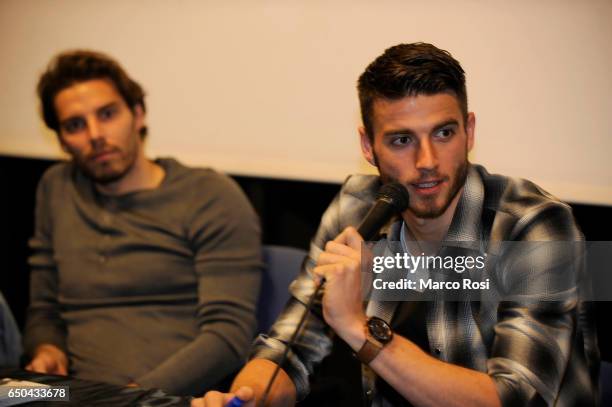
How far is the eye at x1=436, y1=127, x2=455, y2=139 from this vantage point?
1.05m

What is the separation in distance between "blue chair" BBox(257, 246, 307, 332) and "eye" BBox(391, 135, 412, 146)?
28.3 inches

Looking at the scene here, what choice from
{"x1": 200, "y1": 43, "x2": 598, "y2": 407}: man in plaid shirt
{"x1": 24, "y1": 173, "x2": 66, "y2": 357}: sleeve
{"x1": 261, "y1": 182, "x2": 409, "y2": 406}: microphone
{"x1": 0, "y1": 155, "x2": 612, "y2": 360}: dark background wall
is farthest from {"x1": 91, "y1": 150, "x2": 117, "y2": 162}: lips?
{"x1": 261, "y1": 182, "x2": 409, "y2": 406}: microphone

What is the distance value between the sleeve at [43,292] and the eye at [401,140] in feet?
4.12

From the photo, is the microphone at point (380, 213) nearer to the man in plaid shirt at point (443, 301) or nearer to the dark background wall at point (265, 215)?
the man in plaid shirt at point (443, 301)

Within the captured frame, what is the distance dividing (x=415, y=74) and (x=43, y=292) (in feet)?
4.66

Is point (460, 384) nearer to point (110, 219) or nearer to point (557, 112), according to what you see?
point (557, 112)

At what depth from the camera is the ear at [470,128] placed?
3.65 feet

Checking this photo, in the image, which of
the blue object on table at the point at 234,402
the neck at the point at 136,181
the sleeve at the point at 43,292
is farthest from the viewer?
the neck at the point at 136,181

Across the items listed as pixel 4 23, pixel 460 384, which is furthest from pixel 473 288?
pixel 4 23

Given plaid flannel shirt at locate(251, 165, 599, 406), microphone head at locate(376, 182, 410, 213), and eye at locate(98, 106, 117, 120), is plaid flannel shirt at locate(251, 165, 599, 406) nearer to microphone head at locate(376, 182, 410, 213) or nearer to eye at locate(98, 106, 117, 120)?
microphone head at locate(376, 182, 410, 213)

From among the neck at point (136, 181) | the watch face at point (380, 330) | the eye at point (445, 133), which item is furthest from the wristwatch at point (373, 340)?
the neck at point (136, 181)

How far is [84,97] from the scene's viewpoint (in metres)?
1.97

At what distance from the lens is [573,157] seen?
1.15 meters

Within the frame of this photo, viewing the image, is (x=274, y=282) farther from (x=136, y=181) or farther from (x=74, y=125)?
(x=74, y=125)
